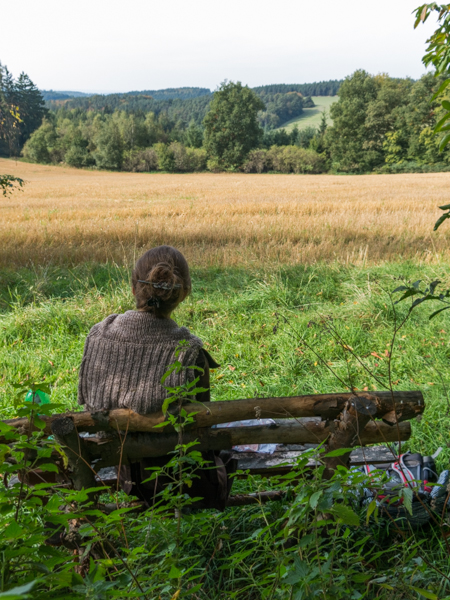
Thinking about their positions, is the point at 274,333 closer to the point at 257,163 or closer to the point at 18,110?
the point at 18,110

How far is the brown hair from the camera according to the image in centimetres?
218

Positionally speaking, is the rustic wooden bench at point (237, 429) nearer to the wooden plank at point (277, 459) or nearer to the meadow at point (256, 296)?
the wooden plank at point (277, 459)

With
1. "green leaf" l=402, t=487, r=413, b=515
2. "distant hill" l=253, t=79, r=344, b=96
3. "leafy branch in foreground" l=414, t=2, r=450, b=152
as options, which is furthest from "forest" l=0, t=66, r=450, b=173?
"distant hill" l=253, t=79, r=344, b=96

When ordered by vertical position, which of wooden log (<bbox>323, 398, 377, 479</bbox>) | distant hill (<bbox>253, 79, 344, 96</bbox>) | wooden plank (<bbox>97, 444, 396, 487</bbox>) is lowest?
wooden plank (<bbox>97, 444, 396, 487</bbox>)

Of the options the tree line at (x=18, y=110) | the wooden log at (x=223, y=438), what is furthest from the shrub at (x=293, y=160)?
the wooden log at (x=223, y=438)

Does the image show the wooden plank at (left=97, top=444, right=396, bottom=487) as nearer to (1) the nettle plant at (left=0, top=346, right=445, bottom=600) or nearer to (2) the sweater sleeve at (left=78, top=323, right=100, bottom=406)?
(1) the nettle plant at (left=0, top=346, right=445, bottom=600)

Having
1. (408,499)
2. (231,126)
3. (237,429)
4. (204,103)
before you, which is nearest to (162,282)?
(237,429)

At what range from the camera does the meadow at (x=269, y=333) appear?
1727mm

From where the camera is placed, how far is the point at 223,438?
77.2 inches

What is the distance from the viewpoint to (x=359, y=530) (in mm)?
2377

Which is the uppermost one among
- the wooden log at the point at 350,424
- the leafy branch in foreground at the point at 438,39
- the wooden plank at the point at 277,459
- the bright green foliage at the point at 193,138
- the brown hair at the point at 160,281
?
the bright green foliage at the point at 193,138

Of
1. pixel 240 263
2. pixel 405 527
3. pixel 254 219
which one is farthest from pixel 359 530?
pixel 254 219

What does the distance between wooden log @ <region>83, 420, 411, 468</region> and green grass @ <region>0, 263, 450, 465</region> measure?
134cm

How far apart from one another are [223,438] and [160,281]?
2.62 feet
